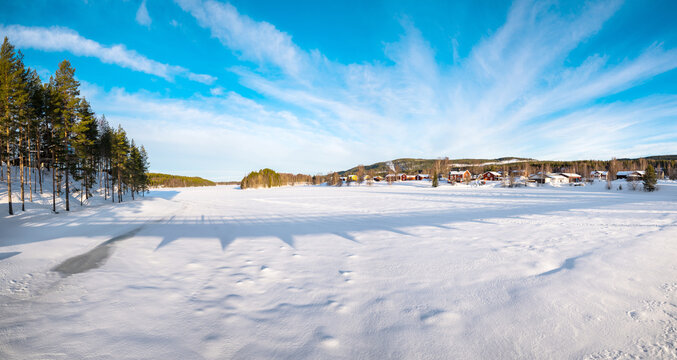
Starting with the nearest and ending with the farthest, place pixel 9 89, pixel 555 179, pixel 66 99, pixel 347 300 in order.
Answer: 1. pixel 347 300
2. pixel 9 89
3. pixel 66 99
4. pixel 555 179

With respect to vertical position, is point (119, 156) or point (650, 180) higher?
point (119, 156)

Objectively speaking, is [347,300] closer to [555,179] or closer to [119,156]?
[119,156]

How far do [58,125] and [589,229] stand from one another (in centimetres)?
3853

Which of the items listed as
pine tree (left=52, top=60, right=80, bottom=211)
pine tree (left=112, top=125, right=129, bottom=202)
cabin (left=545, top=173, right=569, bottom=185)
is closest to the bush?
pine tree (left=112, top=125, right=129, bottom=202)

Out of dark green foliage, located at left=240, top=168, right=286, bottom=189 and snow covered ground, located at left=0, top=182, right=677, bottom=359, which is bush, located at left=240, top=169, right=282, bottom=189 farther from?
snow covered ground, located at left=0, top=182, right=677, bottom=359

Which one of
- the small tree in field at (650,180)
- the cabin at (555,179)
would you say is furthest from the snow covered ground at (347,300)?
the cabin at (555,179)

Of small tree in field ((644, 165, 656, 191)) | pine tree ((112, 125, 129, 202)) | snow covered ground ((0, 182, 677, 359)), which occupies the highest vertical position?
pine tree ((112, 125, 129, 202))

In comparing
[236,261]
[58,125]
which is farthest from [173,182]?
[236,261]

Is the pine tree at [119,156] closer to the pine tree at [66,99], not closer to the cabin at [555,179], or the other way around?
the pine tree at [66,99]

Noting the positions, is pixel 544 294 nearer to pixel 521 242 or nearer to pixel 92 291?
pixel 521 242

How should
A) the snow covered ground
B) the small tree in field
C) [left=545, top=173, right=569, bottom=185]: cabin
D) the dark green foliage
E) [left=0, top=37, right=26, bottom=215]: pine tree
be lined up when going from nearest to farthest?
the snow covered ground
[left=0, top=37, right=26, bottom=215]: pine tree
the small tree in field
[left=545, top=173, right=569, bottom=185]: cabin
the dark green foliage

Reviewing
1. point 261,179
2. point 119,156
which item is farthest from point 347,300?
point 261,179

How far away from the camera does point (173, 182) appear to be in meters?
156

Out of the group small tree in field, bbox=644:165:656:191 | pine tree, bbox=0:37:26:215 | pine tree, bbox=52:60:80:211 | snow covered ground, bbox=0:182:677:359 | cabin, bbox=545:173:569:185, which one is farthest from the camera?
cabin, bbox=545:173:569:185
